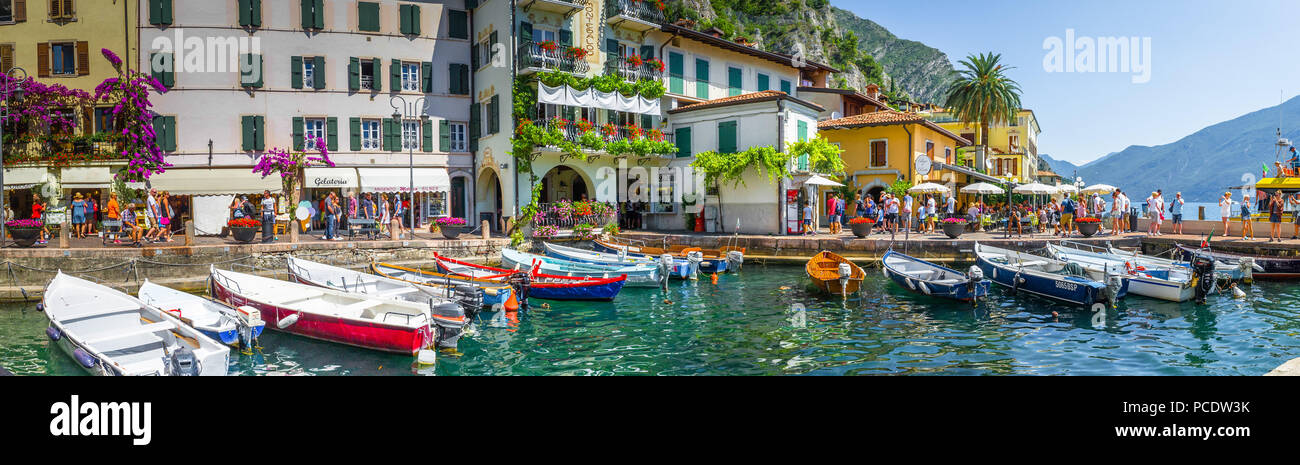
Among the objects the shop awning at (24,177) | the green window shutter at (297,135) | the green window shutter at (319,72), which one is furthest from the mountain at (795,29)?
the shop awning at (24,177)

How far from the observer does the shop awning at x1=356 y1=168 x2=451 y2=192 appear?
31.0m

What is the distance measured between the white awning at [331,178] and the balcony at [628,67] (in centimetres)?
1243

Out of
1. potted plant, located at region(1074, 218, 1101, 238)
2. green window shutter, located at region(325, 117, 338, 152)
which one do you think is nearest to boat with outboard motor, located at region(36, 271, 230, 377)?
green window shutter, located at region(325, 117, 338, 152)

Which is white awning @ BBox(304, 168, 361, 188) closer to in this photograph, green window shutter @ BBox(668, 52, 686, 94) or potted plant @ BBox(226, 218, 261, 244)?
potted plant @ BBox(226, 218, 261, 244)

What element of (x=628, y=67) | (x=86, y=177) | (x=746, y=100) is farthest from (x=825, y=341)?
(x=86, y=177)

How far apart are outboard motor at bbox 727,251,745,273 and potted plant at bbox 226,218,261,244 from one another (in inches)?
666

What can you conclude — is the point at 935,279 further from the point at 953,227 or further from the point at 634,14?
the point at 634,14

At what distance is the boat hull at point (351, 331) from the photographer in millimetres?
13102

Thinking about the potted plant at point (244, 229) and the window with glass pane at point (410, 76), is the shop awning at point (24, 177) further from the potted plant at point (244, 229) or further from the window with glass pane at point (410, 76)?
the window with glass pane at point (410, 76)
